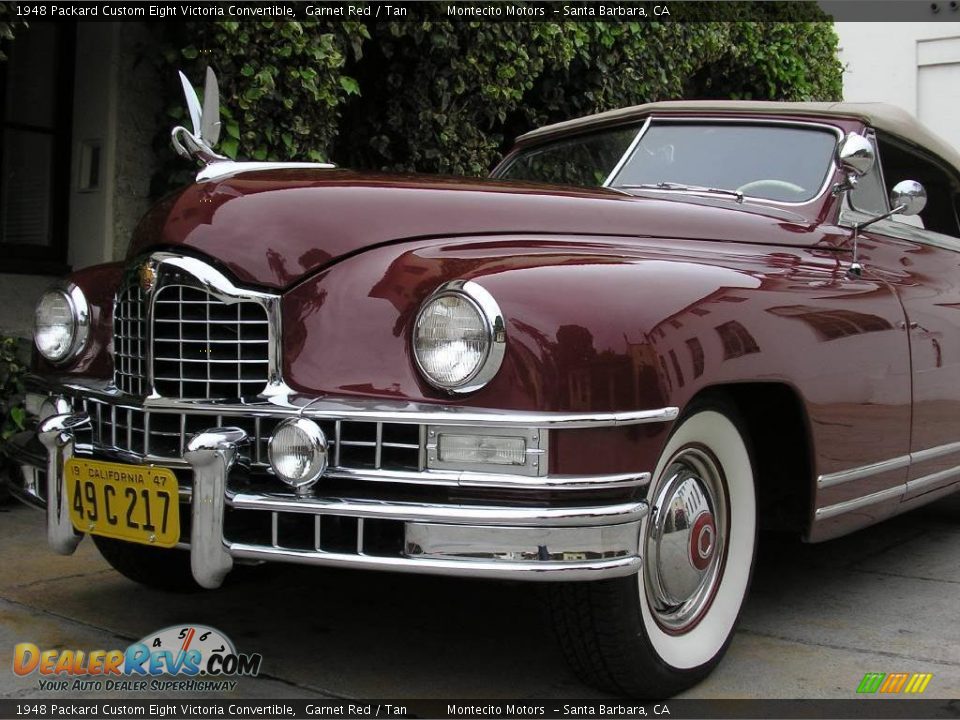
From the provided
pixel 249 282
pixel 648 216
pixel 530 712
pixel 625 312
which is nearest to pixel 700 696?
pixel 530 712

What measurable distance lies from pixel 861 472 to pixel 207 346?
1.81 meters

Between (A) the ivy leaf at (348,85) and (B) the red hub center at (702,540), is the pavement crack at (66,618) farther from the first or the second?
(A) the ivy leaf at (348,85)

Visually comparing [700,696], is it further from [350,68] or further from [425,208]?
[350,68]

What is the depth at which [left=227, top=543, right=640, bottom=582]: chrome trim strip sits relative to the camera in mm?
2086

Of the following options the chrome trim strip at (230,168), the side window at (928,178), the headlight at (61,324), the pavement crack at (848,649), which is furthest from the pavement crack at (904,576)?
the headlight at (61,324)

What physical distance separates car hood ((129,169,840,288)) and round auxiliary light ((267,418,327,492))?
358 millimetres

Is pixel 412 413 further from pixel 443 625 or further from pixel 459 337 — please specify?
pixel 443 625

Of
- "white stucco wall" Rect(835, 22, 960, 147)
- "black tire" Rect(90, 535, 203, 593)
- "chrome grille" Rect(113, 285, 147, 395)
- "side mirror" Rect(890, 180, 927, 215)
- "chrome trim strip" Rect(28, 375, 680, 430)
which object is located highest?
"white stucco wall" Rect(835, 22, 960, 147)

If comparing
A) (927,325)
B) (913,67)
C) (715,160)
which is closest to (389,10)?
(715,160)

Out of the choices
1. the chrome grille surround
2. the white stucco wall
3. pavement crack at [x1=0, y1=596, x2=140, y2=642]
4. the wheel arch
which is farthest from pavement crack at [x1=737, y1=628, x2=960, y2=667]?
the white stucco wall

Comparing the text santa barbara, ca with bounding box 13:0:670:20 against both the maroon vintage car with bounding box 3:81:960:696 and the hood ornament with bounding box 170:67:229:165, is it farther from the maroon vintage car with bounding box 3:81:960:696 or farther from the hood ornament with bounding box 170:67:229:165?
the maroon vintage car with bounding box 3:81:960:696

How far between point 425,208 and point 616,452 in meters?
0.80

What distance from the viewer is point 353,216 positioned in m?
2.51

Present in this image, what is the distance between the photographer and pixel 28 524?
14.0 feet
